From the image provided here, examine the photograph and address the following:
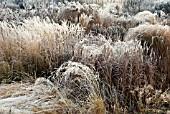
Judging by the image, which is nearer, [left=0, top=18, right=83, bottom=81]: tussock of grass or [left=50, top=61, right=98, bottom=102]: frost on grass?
[left=50, top=61, right=98, bottom=102]: frost on grass

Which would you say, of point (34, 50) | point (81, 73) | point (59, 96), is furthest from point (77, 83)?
point (34, 50)

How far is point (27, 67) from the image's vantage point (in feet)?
16.6

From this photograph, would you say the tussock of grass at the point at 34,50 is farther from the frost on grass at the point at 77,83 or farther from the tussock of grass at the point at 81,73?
the frost on grass at the point at 77,83

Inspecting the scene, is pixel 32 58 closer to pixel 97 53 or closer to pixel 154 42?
pixel 97 53

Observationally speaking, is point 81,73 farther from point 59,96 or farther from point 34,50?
point 34,50

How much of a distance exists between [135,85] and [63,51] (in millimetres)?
1322

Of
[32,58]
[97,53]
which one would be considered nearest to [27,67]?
[32,58]

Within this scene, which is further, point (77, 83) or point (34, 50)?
point (34, 50)

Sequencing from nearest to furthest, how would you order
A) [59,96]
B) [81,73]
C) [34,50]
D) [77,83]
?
[59,96] → [81,73] → [77,83] → [34,50]

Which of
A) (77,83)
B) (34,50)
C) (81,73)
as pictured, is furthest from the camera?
(34,50)

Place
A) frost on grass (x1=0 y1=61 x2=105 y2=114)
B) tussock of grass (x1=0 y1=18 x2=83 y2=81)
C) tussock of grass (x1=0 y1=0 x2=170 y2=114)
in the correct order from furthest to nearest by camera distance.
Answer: tussock of grass (x1=0 y1=18 x2=83 y2=81)
tussock of grass (x1=0 y1=0 x2=170 y2=114)
frost on grass (x1=0 y1=61 x2=105 y2=114)

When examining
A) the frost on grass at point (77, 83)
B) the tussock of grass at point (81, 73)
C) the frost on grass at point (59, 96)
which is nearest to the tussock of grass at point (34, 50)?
the tussock of grass at point (81, 73)

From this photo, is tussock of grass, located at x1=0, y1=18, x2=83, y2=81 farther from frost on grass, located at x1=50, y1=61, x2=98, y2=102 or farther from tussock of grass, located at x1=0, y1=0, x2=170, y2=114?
frost on grass, located at x1=50, y1=61, x2=98, y2=102

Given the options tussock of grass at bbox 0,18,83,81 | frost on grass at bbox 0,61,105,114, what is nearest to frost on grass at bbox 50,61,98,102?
frost on grass at bbox 0,61,105,114
